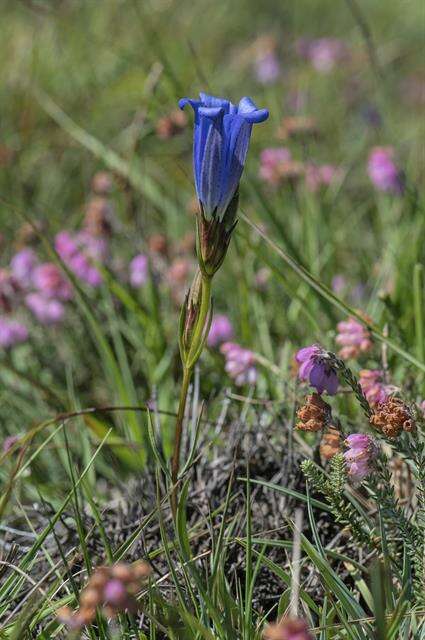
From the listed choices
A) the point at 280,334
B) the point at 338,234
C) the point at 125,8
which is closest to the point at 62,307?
the point at 280,334

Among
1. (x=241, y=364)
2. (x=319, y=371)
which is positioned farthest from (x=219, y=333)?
(x=319, y=371)

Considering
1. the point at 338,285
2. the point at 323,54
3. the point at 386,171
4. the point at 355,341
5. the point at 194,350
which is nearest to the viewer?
the point at 194,350

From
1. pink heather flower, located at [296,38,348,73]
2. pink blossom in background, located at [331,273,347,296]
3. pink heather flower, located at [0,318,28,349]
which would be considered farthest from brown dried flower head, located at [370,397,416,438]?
pink heather flower, located at [296,38,348,73]

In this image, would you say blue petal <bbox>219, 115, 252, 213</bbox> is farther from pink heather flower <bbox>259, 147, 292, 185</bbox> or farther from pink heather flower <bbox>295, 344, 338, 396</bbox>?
pink heather flower <bbox>259, 147, 292, 185</bbox>

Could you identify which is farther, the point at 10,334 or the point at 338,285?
the point at 338,285

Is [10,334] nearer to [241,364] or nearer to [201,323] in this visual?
[241,364]

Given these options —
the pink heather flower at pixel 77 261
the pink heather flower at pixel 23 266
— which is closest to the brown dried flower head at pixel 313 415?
the pink heather flower at pixel 77 261

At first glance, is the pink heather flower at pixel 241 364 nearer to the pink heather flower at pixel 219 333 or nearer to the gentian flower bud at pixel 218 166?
the pink heather flower at pixel 219 333

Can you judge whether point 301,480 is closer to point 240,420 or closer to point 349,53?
point 240,420
